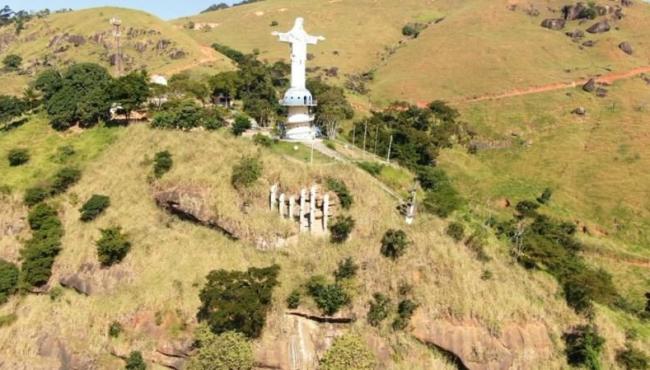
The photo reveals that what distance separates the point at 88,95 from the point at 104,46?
55.2m

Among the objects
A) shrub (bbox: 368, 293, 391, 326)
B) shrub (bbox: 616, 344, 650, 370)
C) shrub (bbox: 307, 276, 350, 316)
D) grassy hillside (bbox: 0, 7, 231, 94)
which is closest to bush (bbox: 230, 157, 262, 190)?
shrub (bbox: 307, 276, 350, 316)

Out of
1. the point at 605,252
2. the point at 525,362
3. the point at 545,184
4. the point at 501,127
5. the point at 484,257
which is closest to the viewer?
the point at 525,362

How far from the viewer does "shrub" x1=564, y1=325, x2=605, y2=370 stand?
3578 centimetres

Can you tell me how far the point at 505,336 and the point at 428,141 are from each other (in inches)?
1143

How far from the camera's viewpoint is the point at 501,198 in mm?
60812

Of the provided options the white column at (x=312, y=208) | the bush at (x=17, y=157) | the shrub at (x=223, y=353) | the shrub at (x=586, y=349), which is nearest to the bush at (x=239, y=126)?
the white column at (x=312, y=208)

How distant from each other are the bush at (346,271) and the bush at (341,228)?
259cm

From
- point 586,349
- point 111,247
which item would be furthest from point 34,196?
point 586,349

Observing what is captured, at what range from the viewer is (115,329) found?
37406 mm

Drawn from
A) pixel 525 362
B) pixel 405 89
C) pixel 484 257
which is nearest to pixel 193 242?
pixel 484 257

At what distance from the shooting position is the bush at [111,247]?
1578 inches

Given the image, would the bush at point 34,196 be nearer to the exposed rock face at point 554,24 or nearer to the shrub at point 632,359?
the shrub at point 632,359

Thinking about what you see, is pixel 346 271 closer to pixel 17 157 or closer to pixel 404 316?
pixel 404 316

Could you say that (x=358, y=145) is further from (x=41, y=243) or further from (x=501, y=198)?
(x=41, y=243)
